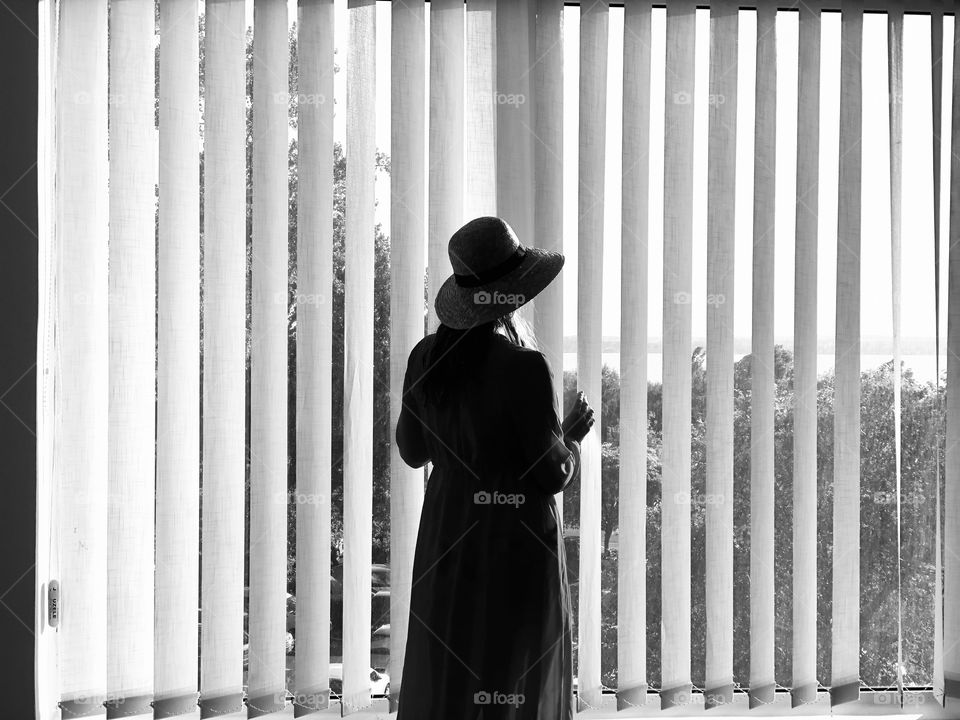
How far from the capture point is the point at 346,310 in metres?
1.61

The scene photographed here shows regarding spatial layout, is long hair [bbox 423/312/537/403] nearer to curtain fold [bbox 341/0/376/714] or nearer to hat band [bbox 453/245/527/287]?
hat band [bbox 453/245/527/287]

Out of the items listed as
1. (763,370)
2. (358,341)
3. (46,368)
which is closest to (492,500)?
(358,341)

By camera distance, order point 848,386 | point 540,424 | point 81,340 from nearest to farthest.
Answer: point 540,424, point 81,340, point 848,386

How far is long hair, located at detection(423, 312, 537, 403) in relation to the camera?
1.22m

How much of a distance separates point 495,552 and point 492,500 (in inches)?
3.4

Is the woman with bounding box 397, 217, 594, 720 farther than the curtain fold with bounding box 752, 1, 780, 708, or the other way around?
the curtain fold with bounding box 752, 1, 780, 708

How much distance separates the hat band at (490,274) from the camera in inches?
48.8

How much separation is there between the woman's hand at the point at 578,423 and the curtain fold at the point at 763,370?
1.72 ft

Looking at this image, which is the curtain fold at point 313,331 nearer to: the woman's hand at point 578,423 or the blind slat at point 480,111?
the blind slat at point 480,111

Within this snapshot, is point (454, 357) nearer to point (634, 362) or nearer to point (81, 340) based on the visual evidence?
point (634, 362)

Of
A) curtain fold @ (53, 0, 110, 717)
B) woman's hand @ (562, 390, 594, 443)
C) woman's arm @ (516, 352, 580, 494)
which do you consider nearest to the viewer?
woman's arm @ (516, 352, 580, 494)

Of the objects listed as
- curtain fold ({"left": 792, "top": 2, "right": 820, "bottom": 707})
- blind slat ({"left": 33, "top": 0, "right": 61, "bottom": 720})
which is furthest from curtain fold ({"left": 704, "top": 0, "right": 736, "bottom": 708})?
blind slat ({"left": 33, "top": 0, "right": 61, "bottom": 720})

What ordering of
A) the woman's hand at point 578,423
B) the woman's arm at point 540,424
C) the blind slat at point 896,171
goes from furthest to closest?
the blind slat at point 896,171 < the woman's hand at point 578,423 < the woman's arm at point 540,424

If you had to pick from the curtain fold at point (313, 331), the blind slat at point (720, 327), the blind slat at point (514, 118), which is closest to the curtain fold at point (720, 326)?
the blind slat at point (720, 327)
